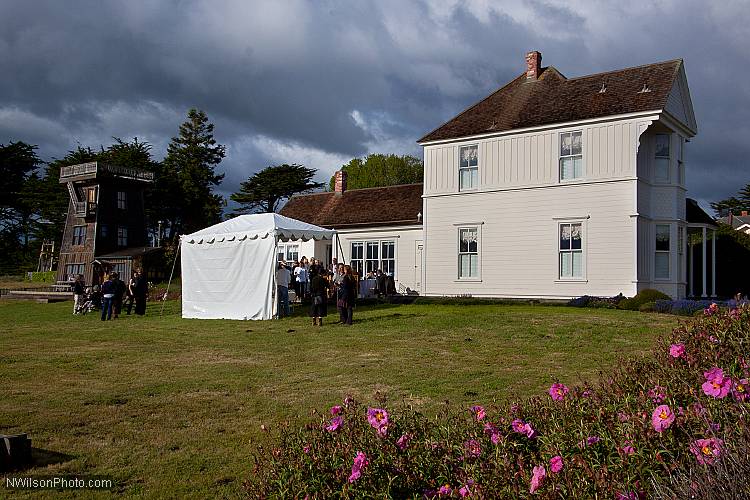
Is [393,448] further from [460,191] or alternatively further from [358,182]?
[358,182]

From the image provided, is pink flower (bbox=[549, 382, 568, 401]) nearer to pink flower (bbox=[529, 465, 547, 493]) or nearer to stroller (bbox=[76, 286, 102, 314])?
pink flower (bbox=[529, 465, 547, 493])

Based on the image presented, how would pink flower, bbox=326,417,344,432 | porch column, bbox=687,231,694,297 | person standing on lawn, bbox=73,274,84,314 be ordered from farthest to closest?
person standing on lawn, bbox=73,274,84,314 → porch column, bbox=687,231,694,297 → pink flower, bbox=326,417,344,432

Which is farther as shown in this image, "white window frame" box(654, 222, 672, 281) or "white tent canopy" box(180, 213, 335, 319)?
"white window frame" box(654, 222, 672, 281)

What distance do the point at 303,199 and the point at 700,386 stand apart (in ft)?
112

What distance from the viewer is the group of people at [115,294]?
22.2m

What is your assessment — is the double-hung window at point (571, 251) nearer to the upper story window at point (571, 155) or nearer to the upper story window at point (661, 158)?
the upper story window at point (571, 155)

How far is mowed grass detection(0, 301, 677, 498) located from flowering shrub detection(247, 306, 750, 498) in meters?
1.02

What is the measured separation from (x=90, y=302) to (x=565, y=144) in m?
19.4

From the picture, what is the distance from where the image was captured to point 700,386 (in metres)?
4.14

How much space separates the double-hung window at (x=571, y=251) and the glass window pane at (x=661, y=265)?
8.38ft

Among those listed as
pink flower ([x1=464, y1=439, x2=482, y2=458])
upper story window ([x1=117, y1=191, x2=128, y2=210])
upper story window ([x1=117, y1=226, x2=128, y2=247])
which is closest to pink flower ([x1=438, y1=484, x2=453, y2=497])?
pink flower ([x1=464, y1=439, x2=482, y2=458])

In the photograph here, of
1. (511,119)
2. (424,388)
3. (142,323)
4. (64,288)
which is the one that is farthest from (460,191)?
(64,288)

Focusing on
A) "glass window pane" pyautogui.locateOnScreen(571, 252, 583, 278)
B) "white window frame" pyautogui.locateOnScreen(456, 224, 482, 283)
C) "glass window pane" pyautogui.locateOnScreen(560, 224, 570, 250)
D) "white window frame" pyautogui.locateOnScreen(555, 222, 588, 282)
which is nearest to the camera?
"white window frame" pyautogui.locateOnScreen(555, 222, 588, 282)

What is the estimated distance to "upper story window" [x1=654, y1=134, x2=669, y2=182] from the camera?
76.5 feet
